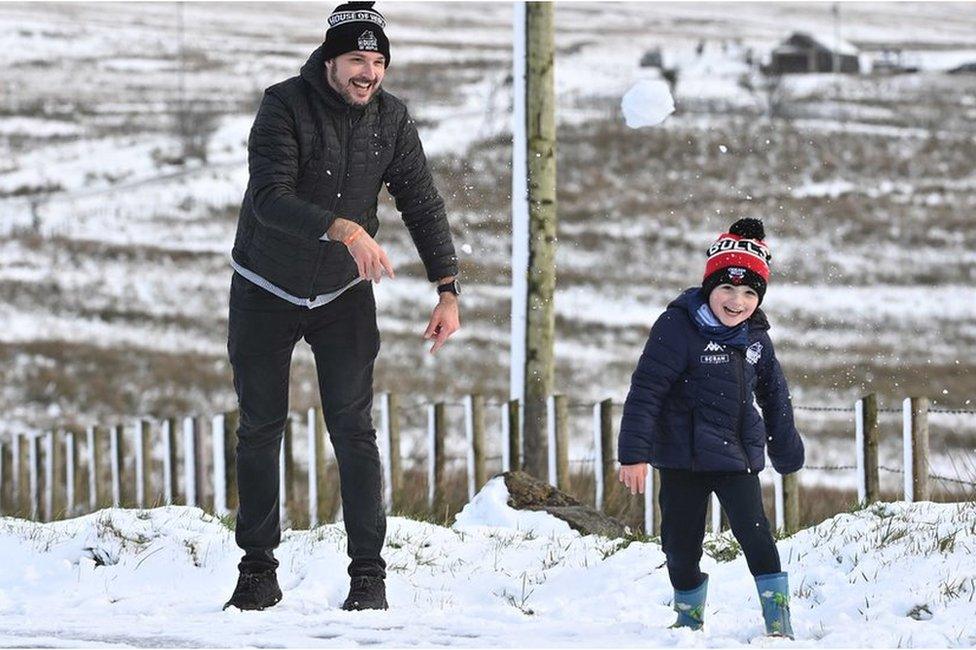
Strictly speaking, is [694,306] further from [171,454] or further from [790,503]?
[171,454]

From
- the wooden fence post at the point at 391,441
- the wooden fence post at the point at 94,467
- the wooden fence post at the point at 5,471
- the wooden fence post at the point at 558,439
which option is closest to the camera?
the wooden fence post at the point at 558,439

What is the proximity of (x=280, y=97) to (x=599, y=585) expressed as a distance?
7.97ft

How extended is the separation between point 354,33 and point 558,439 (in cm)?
583

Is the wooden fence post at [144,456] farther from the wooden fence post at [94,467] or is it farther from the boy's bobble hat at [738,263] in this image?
the boy's bobble hat at [738,263]

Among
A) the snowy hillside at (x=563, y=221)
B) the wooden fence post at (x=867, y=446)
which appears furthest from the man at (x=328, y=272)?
the snowy hillside at (x=563, y=221)

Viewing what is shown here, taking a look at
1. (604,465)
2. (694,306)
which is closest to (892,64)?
(604,465)

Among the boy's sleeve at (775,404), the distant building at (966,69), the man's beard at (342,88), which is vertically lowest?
the boy's sleeve at (775,404)

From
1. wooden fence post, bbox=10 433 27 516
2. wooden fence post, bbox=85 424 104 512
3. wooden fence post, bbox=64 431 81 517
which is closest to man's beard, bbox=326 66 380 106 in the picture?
wooden fence post, bbox=85 424 104 512

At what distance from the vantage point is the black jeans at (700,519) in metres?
5.00

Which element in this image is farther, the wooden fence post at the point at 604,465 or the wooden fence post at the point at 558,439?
the wooden fence post at the point at 558,439

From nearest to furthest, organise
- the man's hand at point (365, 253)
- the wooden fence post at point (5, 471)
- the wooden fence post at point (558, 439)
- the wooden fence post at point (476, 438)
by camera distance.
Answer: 1. the man's hand at point (365, 253)
2. the wooden fence post at point (558, 439)
3. the wooden fence post at point (476, 438)
4. the wooden fence post at point (5, 471)

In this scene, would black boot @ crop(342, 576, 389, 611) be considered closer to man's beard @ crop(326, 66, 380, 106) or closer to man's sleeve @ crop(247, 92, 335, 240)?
man's sleeve @ crop(247, 92, 335, 240)

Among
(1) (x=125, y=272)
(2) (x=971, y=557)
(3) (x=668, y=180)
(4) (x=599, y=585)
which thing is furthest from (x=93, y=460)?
(3) (x=668, y=180)

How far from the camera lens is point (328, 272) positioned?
18.1 ft
